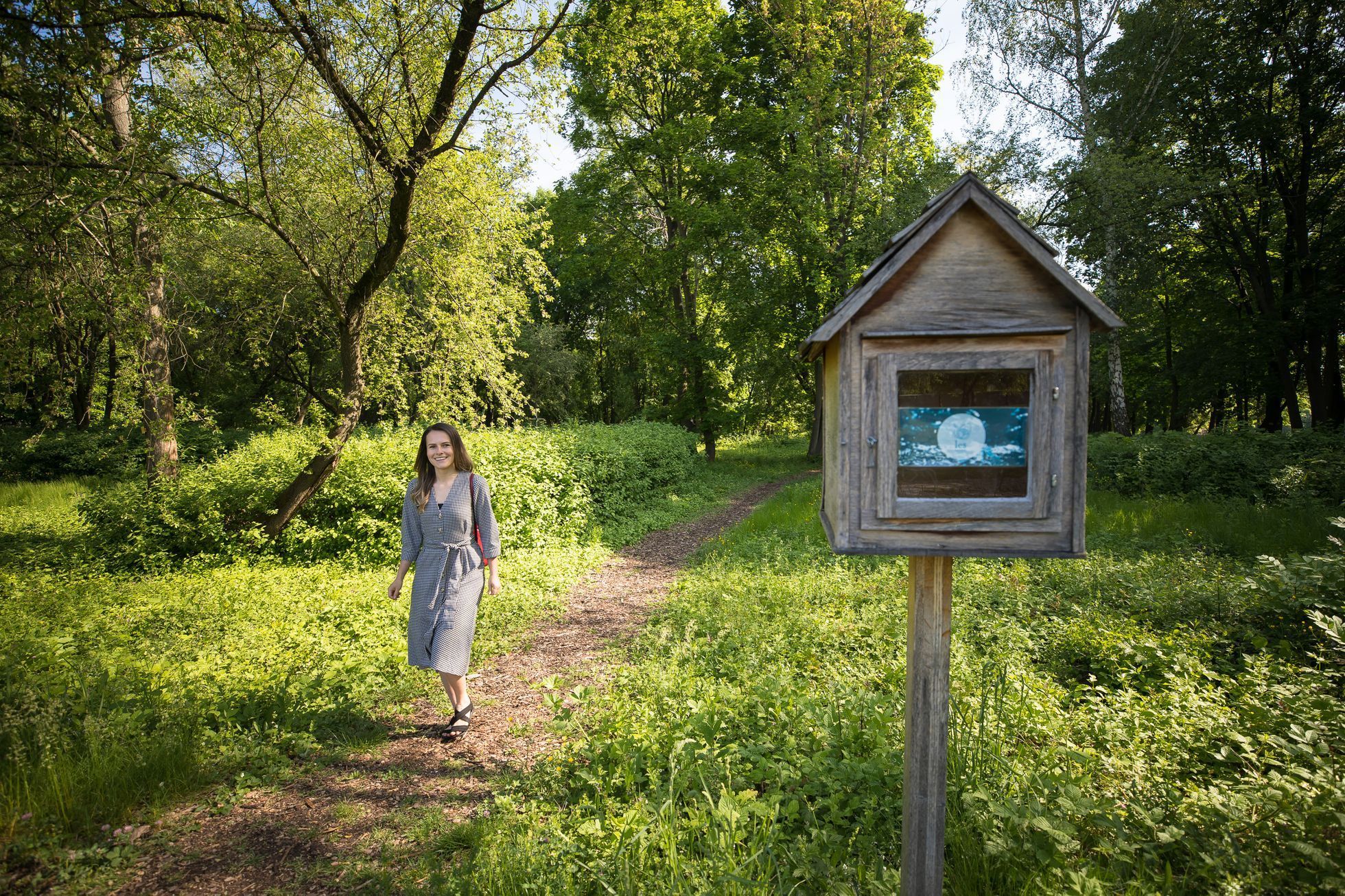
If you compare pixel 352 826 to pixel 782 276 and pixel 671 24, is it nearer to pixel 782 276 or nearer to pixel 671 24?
pixel 782 276

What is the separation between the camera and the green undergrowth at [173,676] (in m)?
3.56

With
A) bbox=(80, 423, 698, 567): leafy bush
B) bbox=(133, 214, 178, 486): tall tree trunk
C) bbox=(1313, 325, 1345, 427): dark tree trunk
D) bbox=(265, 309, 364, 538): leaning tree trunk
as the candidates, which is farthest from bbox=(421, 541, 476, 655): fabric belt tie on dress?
bbox=(1313, 325, 1345, 427): dark tree trunk

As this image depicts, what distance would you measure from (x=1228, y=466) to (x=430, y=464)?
15007 mm

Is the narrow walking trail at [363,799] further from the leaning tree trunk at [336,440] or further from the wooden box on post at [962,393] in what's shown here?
the leaning tree trunk at [336,440]

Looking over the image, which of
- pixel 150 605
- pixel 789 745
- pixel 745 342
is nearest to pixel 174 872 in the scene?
pixel 789 745

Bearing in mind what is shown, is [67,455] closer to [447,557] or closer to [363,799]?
[447,557]

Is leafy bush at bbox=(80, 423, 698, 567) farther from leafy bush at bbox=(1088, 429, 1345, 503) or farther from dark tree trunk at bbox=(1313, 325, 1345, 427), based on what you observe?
dark tree trunk at bbox=(1313, 325, 1345, 427)

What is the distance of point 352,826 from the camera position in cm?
369

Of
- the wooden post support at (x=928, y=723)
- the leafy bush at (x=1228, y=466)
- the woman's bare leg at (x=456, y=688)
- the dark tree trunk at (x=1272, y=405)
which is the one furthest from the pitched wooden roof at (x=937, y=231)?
the dark tree trunk at (x=1272, y=405)

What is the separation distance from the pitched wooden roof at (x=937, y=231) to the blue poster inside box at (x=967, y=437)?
15.9 inches

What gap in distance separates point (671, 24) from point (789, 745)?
23.6 m

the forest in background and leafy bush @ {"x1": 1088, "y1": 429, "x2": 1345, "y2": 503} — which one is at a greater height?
the forest in background

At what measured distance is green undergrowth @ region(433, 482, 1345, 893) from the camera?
108 inches

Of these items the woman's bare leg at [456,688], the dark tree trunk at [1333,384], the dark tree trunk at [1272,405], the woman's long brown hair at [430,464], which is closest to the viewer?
the woman's bare leg at [456,688]
